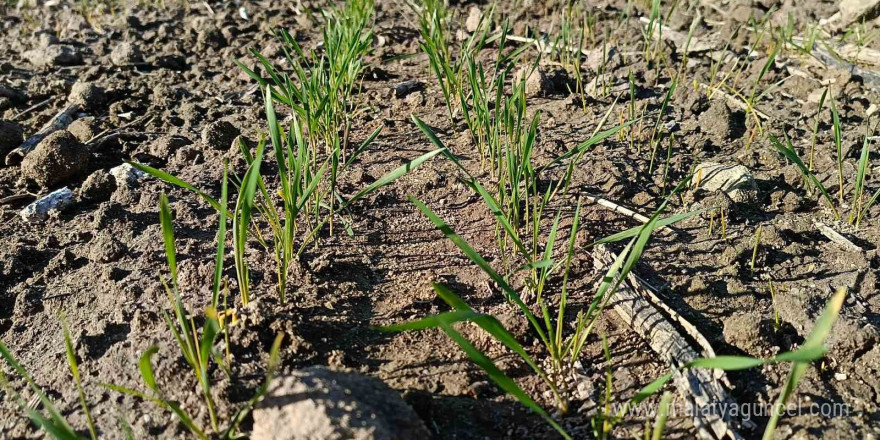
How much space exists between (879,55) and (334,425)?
3345 millimetres

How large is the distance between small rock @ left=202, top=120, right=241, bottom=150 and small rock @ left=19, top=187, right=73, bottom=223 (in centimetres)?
56

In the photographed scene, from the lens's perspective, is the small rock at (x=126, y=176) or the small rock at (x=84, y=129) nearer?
the small rock at (x=126, y=176)

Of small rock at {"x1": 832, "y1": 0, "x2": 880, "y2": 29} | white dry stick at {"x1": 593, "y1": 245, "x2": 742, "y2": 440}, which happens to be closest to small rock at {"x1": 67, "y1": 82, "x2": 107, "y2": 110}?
white dry stick at {"x1": 593, "y1": 245, "x2": 742, "y2": 440}

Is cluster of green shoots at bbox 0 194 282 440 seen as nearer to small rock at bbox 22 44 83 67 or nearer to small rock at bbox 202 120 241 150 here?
small rock at bbox 202 120 241 150

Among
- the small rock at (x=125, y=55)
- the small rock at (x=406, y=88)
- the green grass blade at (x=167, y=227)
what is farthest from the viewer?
the small rock at (x=125, y=55)

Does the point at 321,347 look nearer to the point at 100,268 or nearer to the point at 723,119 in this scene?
the point at 100,268

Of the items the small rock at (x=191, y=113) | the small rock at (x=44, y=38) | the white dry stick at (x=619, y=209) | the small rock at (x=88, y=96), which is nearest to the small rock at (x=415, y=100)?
the small rock at (x=191, y=113)

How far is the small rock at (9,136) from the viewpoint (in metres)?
2.82

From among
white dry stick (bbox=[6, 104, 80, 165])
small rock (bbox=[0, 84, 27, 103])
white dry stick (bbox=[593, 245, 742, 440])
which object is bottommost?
white dry stick (bbox=[593, 245, 742, 440])

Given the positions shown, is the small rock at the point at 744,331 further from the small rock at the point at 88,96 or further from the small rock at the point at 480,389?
the small rock at the point at 88,96

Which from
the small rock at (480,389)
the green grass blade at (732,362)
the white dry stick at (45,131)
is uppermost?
the green grass blade at (732,362)

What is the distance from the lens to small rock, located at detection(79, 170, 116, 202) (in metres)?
2.51

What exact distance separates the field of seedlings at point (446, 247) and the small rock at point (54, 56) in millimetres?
12

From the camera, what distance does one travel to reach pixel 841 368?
5.62 feet
